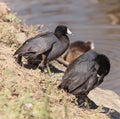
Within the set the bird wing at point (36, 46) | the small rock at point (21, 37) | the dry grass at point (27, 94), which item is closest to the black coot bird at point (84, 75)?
the dry grass at point (27, 94)

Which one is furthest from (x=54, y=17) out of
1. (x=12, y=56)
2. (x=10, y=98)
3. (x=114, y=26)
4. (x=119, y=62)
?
(x=10, y=98)

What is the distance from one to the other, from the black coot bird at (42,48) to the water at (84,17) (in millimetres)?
3031

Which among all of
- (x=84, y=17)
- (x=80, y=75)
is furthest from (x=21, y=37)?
(x=84, y=17)

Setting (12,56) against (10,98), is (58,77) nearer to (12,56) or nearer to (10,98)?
(12,56)

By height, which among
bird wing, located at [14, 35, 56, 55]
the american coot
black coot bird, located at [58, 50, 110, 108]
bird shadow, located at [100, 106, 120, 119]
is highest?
bird wing, located at [14, 35, 56, 55]

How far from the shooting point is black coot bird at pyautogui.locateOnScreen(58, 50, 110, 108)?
23.0 feet

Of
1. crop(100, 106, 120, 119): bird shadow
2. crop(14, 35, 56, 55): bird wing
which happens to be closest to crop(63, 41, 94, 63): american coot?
crop(14, 35, 56, 55): bird wing

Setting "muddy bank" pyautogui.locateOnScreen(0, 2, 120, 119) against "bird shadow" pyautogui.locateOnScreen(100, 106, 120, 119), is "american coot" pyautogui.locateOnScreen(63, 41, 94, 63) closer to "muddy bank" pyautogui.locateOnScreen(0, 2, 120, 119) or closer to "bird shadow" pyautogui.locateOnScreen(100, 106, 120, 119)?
"muddy bank" pyautogui.locateOnScreen(0, 2, 120, 119)

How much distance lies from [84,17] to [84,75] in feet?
28.9

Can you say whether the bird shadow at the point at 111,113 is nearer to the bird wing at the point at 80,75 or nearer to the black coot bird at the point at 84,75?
the black coot bird at the point at 84,75

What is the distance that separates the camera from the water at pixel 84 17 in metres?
13.2

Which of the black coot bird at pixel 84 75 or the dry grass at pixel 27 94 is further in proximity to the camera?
the black coot bird at pixel 84 75

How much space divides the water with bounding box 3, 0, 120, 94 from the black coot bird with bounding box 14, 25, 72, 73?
3.03 meters

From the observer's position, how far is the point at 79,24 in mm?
14984
